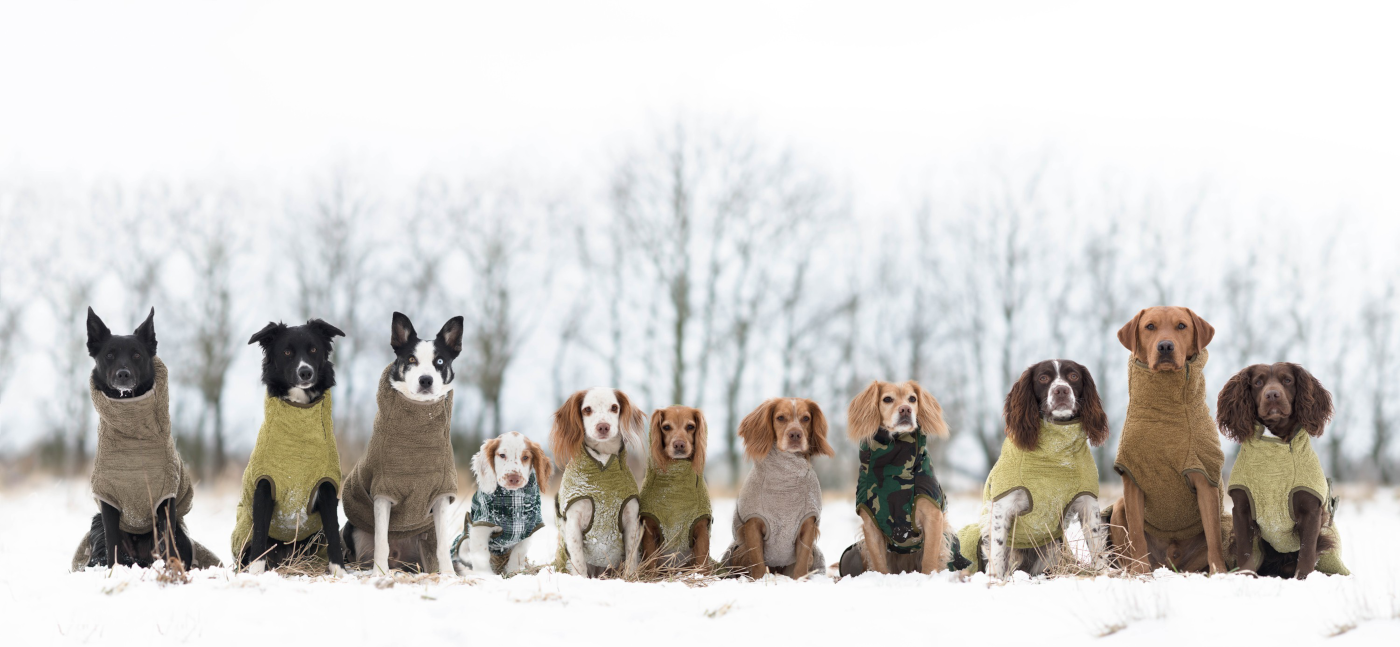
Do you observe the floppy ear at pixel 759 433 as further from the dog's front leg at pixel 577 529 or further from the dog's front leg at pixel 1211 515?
the dog's front leg at pixel 1211 515

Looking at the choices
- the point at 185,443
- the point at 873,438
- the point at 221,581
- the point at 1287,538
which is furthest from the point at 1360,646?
the point at 185,443

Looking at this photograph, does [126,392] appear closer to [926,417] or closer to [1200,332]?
[926,417]

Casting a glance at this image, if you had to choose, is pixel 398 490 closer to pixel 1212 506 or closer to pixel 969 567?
pixel 969 567

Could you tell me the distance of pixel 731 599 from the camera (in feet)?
17.0

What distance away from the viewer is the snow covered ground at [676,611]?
441 cm

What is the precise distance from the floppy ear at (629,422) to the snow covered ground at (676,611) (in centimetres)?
111

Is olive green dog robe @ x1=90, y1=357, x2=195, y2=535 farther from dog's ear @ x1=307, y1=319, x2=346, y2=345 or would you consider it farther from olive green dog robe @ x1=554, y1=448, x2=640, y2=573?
olive green dog robe @ x1=554, y1=448, x2=640, y2=573

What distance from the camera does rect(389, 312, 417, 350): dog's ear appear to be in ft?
20.4

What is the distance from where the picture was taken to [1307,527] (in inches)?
231

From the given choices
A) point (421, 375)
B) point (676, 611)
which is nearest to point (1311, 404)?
point (676, 611)

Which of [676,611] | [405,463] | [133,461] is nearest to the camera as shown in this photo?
[676,611]

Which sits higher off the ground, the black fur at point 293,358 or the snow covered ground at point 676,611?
the black fur at point 293,358

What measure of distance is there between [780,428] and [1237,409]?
2910mm

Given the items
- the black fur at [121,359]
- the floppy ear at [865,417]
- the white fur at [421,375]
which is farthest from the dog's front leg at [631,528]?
the black fur at [121,359]
